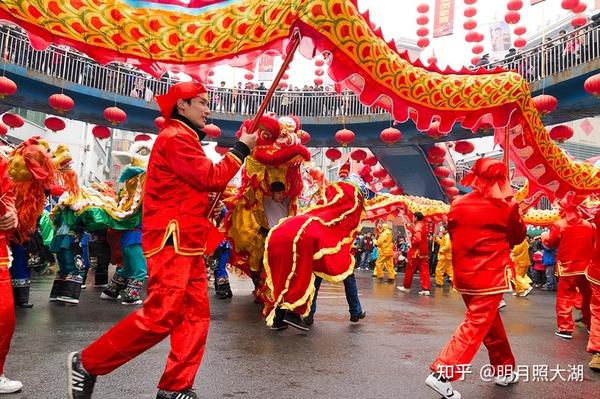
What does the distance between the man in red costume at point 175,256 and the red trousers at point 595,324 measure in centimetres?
329

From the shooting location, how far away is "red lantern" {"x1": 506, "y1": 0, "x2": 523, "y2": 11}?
40.6 feet

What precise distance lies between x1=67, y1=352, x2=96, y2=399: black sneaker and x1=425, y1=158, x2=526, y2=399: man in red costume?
2.14 metres

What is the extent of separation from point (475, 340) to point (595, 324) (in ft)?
5.72

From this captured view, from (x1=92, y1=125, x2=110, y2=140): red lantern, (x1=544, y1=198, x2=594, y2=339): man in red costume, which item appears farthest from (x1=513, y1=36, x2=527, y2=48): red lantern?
(x1=92, y1=125, x2=110, y2=140): red lantern

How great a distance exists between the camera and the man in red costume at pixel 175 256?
2486 millimetres

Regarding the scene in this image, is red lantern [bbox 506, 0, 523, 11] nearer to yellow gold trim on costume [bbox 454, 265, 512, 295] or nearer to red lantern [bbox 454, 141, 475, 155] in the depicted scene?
red lantern [bbox 454, 141, 475, 155]

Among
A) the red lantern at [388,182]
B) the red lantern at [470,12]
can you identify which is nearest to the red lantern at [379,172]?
the red lantern at [388,182]

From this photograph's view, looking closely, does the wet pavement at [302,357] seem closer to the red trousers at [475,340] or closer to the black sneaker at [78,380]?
the red trousers at [475,340]

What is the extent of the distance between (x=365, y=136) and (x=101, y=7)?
45.1 ft

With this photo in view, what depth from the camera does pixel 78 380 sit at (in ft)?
8.14

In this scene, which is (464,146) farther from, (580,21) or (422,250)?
(422,250)

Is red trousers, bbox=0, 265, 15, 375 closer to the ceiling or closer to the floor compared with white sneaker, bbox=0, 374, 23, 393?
closer to the ceiling

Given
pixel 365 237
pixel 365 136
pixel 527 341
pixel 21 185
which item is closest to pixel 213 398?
pixel 21 185

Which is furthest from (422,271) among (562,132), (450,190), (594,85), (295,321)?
(450,190)
